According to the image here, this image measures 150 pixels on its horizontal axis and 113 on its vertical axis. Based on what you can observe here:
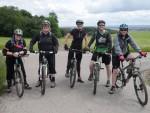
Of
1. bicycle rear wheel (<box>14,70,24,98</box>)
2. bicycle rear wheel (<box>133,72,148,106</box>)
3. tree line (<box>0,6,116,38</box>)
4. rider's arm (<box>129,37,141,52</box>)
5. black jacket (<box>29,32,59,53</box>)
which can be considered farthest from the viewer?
tree line (<box>0,6,116,38</box>)

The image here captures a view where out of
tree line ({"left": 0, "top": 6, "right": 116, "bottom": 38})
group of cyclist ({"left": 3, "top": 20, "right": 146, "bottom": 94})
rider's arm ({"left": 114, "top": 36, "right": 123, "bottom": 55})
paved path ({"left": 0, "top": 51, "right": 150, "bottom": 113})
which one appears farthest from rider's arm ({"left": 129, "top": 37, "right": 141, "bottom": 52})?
tree line ({"left": 0, "top": 6, "right": 116, "bottom": 38})

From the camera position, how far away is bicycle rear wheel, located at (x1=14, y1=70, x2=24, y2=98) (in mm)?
11531

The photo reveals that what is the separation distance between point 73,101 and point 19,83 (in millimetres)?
1516

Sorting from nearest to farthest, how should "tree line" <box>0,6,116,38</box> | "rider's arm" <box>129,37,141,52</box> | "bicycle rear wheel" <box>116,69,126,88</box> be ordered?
"rider's arm" <box>129,37,141,52</box> < "bicycle rear wheel" <box>116,69,126,88</box> < "tree line" <box>0,6,116,38</box>

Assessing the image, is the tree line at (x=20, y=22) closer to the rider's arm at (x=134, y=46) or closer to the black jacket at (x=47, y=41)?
the black jacket at (x=47, y=41)

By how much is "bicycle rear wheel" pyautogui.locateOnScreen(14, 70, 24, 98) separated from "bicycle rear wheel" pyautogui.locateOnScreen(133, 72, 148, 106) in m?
2.81

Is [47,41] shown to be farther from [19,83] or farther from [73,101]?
[73,101]

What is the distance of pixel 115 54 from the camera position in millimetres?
11859

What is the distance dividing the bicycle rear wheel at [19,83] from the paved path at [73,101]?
128 millimetres

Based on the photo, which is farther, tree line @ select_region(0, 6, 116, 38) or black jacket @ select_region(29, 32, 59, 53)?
tree line @ select_region(0, 6, 116, 38)

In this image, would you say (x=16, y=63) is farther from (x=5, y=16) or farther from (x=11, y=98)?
(x=5, y=16)

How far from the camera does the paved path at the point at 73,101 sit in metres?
10.3

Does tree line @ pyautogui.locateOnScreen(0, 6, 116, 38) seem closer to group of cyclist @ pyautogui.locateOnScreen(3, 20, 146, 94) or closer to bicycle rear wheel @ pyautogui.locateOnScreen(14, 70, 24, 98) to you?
group of cyclist @ pyautogui.locateOnScreen(3, 20, 146, 94)

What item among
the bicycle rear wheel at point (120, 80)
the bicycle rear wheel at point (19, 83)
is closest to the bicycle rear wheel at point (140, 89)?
the bicycle rear wheel at point (120, 80)
